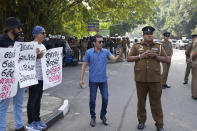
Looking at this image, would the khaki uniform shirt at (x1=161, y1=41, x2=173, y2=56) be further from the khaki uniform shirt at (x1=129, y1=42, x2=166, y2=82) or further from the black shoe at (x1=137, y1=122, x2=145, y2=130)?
the black shoe at (x1=137, y1=122, x2=145, y2=130)

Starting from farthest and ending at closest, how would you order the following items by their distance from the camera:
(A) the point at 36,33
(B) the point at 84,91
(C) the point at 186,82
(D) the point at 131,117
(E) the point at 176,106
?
1. (C) the point at 186,82
2. (B) the point at 84,91
3. (E) the point at 176,106
4. (D) the point at 131,117
5. (A) the point at 36,33

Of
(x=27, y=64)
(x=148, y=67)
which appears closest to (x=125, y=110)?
(x=148, y=67)

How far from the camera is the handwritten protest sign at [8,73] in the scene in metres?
3.98

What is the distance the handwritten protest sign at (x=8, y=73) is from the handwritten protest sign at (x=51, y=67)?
67 centimetres

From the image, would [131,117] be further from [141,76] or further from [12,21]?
[12,21]

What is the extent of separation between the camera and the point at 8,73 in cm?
410

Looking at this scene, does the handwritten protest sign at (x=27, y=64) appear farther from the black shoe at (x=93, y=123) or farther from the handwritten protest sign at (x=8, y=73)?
the black shoe at (x=93, y=123)

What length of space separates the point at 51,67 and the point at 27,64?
25.7 inches

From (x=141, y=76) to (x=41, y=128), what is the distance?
201cm

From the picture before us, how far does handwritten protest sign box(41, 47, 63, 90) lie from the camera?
4820 millimetres

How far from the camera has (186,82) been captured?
1022cm

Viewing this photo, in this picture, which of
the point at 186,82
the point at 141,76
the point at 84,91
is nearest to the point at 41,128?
the point at 141,76

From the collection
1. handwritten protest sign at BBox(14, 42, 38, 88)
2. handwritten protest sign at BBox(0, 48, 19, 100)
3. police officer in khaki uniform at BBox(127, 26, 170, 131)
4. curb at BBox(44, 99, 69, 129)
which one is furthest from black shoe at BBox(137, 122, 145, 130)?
handwritten protest sign at BBox(0, 48, 19, 100)

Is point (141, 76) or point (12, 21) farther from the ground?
point (12, 21)
